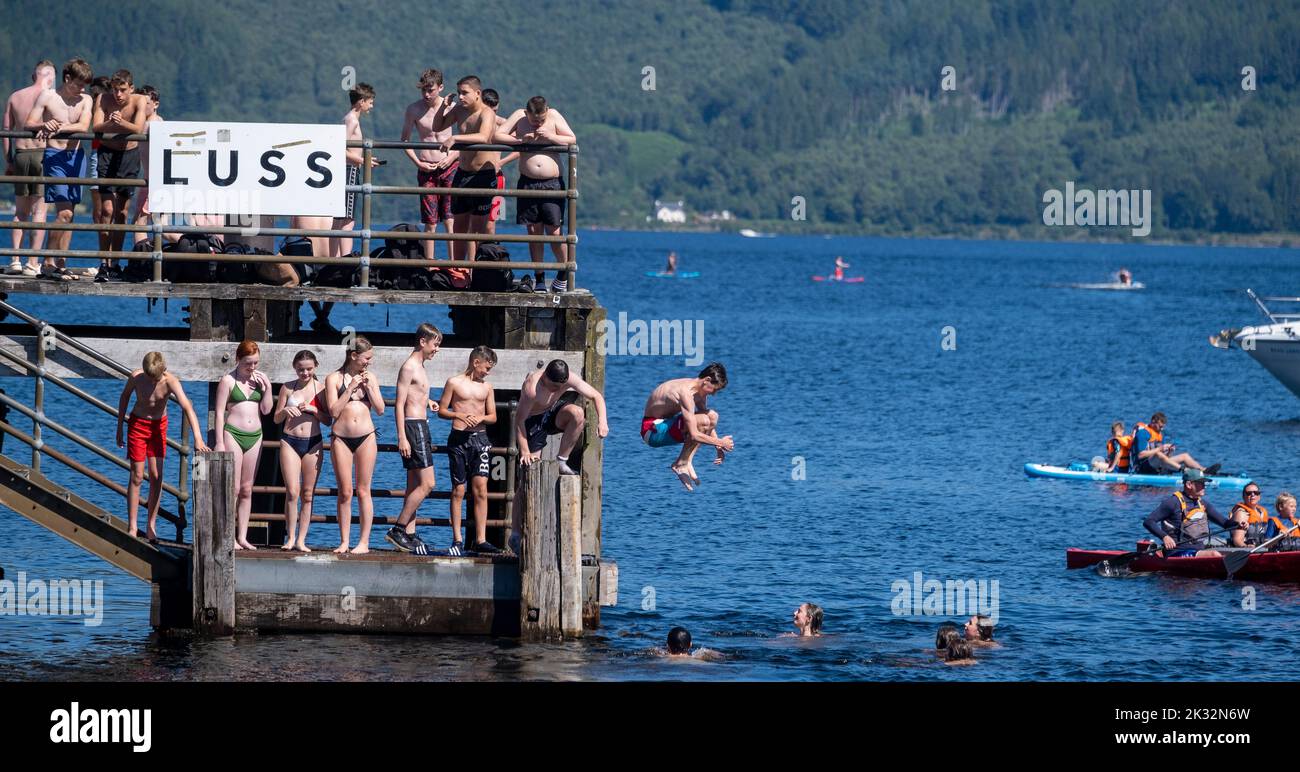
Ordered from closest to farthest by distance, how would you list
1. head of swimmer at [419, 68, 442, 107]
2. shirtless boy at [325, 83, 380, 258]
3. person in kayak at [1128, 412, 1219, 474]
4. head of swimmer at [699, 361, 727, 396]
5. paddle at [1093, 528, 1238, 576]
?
head of swimmer at [699, 361, 727, 396] → shirtless boy at [325, 83, 380, 258] → head of swimmer at [419, 68, 442, 107] → paddle at [1093, 528, 1238, 576] → person in kayak at [1128, 412, 1219, 474]

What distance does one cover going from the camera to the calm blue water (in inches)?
766

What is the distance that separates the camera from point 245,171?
18938 mm

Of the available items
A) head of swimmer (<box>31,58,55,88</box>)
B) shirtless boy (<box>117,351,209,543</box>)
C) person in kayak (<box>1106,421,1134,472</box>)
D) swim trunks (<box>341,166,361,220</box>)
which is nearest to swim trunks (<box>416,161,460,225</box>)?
swim trunks (<box>341,166,361,220</box>)

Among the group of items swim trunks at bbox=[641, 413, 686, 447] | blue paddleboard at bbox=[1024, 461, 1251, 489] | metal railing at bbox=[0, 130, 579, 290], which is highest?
metal railing at bbox=[0, 130, 579, 290]

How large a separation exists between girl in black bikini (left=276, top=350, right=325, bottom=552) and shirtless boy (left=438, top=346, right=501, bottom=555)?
4.25 feet

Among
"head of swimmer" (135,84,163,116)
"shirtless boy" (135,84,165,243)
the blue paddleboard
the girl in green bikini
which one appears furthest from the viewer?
the blue paddleboard

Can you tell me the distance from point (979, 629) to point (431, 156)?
28.4 ft

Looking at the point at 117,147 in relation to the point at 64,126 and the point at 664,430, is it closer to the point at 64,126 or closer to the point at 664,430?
the point at 64,126

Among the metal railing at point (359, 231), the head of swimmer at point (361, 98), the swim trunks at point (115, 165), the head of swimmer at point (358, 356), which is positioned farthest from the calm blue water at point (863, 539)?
the head of swimmer at point (361, 98)

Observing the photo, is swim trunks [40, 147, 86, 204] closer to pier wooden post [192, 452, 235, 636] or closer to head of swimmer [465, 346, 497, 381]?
pier wooden post [192, 452, 235, 636]

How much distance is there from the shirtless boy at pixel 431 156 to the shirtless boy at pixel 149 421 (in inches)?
135

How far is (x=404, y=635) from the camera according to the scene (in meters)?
18.7
